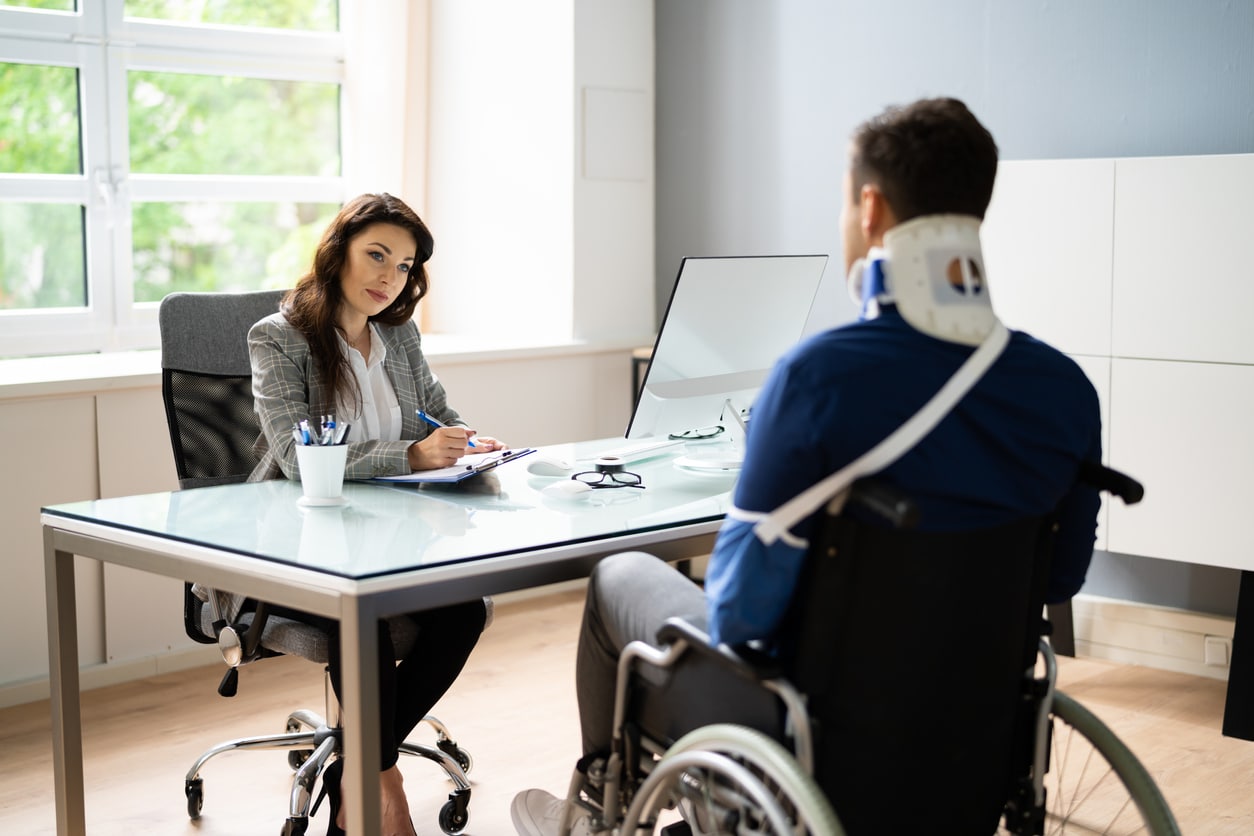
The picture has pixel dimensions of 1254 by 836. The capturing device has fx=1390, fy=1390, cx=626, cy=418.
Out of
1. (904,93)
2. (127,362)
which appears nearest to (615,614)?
(127,362)

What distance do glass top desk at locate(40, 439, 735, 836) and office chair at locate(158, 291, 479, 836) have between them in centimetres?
25

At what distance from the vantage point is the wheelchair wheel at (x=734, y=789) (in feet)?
5.11

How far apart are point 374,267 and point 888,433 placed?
4.81 feet

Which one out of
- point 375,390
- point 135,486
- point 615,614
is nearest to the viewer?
point 615,614

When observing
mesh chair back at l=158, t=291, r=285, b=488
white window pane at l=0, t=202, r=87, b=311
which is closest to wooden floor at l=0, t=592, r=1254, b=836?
mesh chair back at l=158, t=291, r=285, b=488

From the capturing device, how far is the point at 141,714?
348cm

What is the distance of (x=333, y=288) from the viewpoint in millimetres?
2787

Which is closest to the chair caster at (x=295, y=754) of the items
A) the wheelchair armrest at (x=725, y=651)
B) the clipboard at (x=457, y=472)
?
the clipboard at (x=457, y=472)

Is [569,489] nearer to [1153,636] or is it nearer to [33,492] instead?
[33,492]

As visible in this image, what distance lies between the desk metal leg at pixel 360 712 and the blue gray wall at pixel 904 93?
2769 millimetres

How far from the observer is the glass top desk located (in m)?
1.88

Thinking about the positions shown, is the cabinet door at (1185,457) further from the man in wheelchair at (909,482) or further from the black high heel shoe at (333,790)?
the black high heel shoe at (333,790)

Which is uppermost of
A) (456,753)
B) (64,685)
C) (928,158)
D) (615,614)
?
(928,158)

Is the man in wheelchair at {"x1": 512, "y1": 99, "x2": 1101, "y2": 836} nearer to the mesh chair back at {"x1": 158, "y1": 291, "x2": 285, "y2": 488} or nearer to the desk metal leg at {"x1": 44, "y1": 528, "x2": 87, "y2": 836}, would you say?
the desk metal leg at {"x1": 44, "y1": 528, "x2": 87, "y2": 836}
